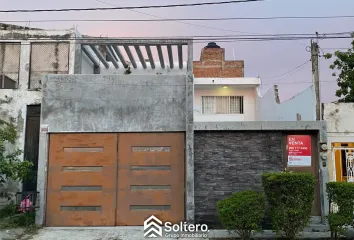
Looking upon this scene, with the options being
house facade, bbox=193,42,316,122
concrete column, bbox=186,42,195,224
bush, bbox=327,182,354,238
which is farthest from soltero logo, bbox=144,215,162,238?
house facade, bbox=193,42,316,122

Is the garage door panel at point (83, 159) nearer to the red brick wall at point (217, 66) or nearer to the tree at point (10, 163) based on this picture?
the tree at point (10, 163)

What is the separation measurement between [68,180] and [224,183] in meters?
4.23

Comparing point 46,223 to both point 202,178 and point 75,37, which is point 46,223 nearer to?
point 202,178

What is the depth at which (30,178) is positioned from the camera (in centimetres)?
1055

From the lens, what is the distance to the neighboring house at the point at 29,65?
449 inches

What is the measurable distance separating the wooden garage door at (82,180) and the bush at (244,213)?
3335 mm

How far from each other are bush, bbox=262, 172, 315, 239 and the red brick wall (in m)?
16.3

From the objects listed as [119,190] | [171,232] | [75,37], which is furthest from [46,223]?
[75,37]

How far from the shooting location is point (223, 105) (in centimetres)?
2114

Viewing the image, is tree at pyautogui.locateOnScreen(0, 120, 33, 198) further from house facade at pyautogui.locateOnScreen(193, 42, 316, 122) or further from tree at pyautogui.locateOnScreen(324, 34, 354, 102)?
tree at pyautogui.locateOnScreen(324, 34, 354, 102)

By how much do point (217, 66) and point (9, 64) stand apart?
47.6 feet

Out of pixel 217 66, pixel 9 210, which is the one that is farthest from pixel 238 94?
pixel 9 210

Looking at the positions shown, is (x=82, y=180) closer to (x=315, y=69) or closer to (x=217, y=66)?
(x=315, y=69)

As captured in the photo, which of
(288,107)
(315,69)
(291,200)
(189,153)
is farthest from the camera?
(288,107)
